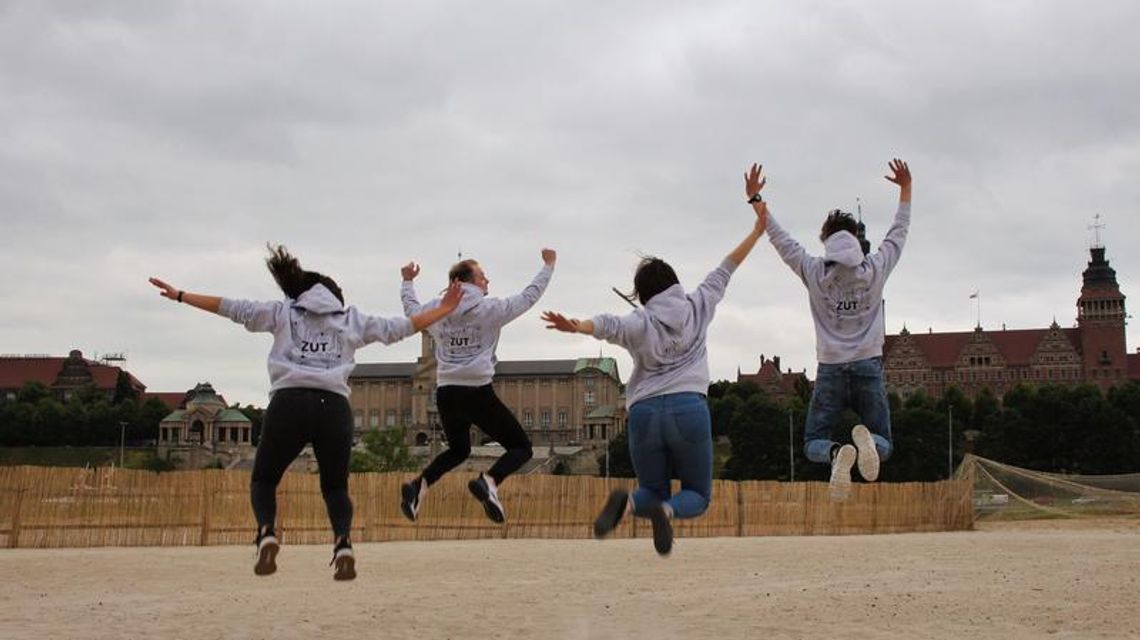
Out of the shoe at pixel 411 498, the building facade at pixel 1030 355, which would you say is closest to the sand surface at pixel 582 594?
the shoe at pixel 411 498

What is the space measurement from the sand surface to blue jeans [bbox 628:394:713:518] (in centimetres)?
795

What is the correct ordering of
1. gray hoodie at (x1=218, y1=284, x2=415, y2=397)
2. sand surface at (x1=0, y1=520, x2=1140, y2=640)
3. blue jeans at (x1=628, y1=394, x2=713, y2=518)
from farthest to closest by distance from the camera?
sand surface at (x1=0, y1=520, x2=1140, y2=640) < blue jeans at (x1=628, y1=394, x2=713, y2=518) < gray hoodie at (x1=218, y1=284, x2=415, y2=397)

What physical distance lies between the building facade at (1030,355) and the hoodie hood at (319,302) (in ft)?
597

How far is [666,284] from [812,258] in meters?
1.62

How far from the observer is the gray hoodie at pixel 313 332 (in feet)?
35.7

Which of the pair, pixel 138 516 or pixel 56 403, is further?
pixel 56 403

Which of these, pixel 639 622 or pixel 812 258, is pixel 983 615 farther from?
pixel 812 258

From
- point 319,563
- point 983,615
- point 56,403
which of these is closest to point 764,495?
point 319,563

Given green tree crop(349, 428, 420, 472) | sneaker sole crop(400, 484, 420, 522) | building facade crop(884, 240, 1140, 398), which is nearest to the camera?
sneaker sole crop(400, 484, 420, 522)

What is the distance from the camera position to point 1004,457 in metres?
121

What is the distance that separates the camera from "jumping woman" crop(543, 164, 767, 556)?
11.0 m

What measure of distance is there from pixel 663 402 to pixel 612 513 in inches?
42.8

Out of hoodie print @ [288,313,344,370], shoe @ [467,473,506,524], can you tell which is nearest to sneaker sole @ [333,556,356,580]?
hoodie print @ [288,313,344,370]

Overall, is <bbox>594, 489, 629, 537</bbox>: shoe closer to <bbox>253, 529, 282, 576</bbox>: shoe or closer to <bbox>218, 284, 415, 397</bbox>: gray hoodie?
<bbox>218, 284, 415, 397</bbox>: gray hoodie
